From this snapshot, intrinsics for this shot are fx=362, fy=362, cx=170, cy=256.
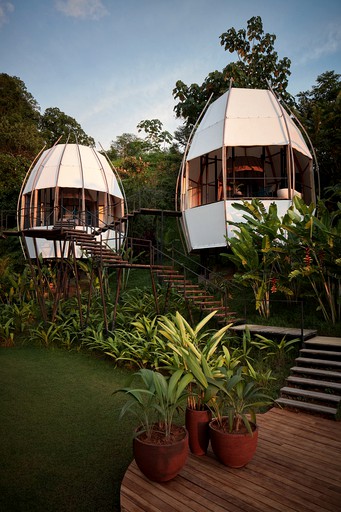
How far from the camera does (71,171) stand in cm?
1786

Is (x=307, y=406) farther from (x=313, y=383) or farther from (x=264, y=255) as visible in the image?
(x=264, y=255)

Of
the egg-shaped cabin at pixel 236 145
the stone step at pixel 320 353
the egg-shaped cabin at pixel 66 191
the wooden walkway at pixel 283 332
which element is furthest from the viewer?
the egg-shaped cabin at pixel 66 191

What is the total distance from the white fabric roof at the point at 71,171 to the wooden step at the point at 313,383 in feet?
45.5

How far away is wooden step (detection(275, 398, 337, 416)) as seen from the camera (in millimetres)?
5660

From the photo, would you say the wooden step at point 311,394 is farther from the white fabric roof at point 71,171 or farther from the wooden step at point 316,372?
the white fabric roof at point 71,171

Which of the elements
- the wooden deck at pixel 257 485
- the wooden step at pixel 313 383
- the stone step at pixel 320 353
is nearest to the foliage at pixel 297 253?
the stone step at pixel 320 353

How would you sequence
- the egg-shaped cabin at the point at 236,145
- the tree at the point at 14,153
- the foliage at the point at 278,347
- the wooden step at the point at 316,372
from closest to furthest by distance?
the wooden step at the point at 316,372 < the foliage at the point at 278,347 < the egg-shaped cabin at the point at 236,145 < the tree at the point at 14,153

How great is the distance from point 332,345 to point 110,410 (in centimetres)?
446

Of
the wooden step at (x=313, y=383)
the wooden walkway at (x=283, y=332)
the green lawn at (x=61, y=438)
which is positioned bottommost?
the green lawn at (x=61, y=438)

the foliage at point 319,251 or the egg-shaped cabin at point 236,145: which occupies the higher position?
the egg-shaped cabin at point 236,145

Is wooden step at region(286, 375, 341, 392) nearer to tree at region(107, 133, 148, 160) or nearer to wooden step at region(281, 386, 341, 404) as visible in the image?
wooden step at region(281, 386, 341, 404)

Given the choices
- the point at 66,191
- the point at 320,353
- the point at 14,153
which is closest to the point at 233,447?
the point at 320,353

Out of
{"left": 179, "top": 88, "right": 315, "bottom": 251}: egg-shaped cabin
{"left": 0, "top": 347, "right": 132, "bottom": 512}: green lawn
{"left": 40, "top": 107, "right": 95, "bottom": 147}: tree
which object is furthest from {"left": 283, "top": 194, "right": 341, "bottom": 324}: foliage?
{"left": 40, "top": 107, "right": 95, "bottom": 147}: tree

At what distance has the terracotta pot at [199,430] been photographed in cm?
399
